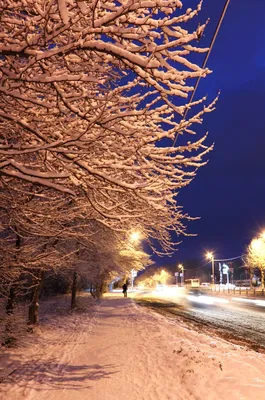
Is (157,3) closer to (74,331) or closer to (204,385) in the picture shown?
(204,385)

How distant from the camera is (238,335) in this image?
1384 centimetres

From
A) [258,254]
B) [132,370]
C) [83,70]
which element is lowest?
[132,370]

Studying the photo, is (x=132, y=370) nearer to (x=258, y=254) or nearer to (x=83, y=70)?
(x=83, y=70)

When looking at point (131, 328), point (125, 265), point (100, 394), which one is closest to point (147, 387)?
point (100, 394)

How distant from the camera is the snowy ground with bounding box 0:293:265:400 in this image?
5957mm

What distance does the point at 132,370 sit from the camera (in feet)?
24.5

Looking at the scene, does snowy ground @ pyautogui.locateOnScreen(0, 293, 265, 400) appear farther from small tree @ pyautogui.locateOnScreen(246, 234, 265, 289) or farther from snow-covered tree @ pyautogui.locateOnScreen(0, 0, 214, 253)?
small tree @ pyautogui.locateOnScreen(246, 234, 265, 289)

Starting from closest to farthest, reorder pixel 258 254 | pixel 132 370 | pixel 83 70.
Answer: pixel 83 70, pixel 132 370, pixel 258 254

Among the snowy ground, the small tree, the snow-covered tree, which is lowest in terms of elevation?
the snowy ground

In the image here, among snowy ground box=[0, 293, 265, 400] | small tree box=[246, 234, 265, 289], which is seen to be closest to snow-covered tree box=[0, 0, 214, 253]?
snowy ground box=[0, 293, 265, 400]

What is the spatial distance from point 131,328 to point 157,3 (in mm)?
12162

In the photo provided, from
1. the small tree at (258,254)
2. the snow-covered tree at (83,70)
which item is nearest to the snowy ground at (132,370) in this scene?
the snow-covered tree at (83,70)

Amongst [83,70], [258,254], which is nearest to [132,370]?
[83,70]

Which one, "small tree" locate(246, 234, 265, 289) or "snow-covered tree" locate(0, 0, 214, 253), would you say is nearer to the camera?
"snow-covered tree" locate(0, 0, 214, 253)
